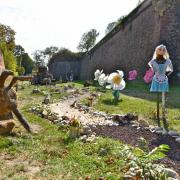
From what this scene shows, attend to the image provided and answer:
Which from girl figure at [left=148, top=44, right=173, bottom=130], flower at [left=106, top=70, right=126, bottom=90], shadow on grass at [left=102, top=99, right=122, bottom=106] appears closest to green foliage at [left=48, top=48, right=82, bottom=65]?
flower at [left=106, top=70, right=126, bottom=90]

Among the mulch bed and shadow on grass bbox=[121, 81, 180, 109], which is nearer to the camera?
the mulch bed

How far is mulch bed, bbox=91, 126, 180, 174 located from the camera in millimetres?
6438

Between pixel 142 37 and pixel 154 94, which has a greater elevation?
pixel 142 37

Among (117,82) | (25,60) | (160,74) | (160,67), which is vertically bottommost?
(117,82)

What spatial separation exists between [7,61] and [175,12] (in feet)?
39.0

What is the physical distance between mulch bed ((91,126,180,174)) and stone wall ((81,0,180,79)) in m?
12.7

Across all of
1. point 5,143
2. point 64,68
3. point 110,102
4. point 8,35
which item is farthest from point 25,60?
point 5,143

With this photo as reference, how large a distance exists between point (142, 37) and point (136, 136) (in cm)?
1693

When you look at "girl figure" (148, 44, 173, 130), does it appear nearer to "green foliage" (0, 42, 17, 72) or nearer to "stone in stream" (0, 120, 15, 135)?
"stone in stream" (0, 120, 15, 135)

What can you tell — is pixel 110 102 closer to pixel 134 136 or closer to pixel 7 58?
pixel 134 136

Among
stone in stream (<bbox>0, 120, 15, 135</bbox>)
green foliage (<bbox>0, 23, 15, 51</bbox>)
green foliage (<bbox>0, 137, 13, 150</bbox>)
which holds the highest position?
green foliage (<bbox>0, 23, 15, 51</bbox>)

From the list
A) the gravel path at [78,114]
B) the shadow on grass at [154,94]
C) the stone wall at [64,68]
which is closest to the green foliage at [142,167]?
the gravel path at [78,114]

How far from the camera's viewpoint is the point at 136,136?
293 inches

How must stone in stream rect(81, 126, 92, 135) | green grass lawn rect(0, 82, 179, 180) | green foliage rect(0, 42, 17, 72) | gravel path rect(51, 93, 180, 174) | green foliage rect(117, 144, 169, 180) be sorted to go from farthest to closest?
green foliage rect(0, 42, 17, 72) → stone in stream rect(81, 126, 92, 135) → gravel path rect(51, 93, 180, 174) → green grass lawn rect(0, 82, 179, 180) → green foliage rect(117, 144, 169, 180)
